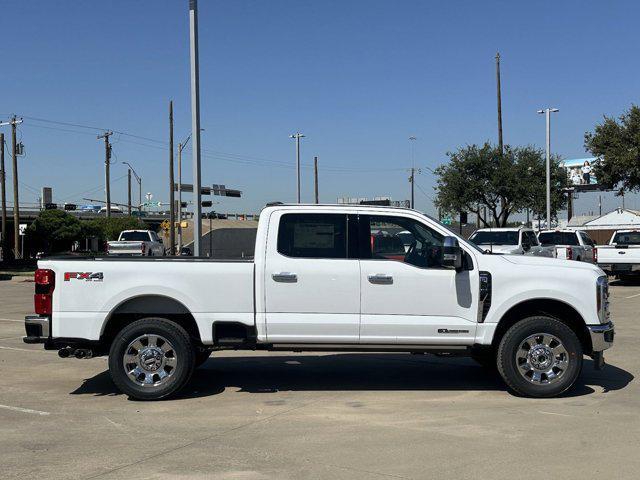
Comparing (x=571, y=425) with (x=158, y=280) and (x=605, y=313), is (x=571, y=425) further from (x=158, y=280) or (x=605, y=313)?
(x=158, y=280)

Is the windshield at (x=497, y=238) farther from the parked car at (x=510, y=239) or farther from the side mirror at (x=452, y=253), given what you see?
the side mirror at (x=452, y=253)

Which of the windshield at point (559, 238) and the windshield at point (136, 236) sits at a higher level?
the windshield at point (136, 236)

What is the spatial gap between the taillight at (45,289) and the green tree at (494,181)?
36.3 m

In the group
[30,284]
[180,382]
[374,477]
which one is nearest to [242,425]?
[180,382]

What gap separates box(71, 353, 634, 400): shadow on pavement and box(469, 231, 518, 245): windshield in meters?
11.7

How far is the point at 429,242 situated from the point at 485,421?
6.45 feet

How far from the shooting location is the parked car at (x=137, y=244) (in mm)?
26203

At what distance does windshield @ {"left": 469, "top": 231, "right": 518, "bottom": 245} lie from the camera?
69.4ft

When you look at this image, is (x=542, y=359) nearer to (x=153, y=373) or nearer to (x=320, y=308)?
(x=320, y=308)

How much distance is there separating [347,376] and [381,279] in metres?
1.96

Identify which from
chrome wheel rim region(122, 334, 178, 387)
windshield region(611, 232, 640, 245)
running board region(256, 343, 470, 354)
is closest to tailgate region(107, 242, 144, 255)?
windshield region(611, 232, 640, 245)

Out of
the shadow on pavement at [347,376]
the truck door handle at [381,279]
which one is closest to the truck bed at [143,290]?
the shadow on pavement at [347,376]

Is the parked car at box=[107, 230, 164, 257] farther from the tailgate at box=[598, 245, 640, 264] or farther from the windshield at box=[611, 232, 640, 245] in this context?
the windshield at box=[611, 232, 640, 245]

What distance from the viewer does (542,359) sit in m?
7.30
